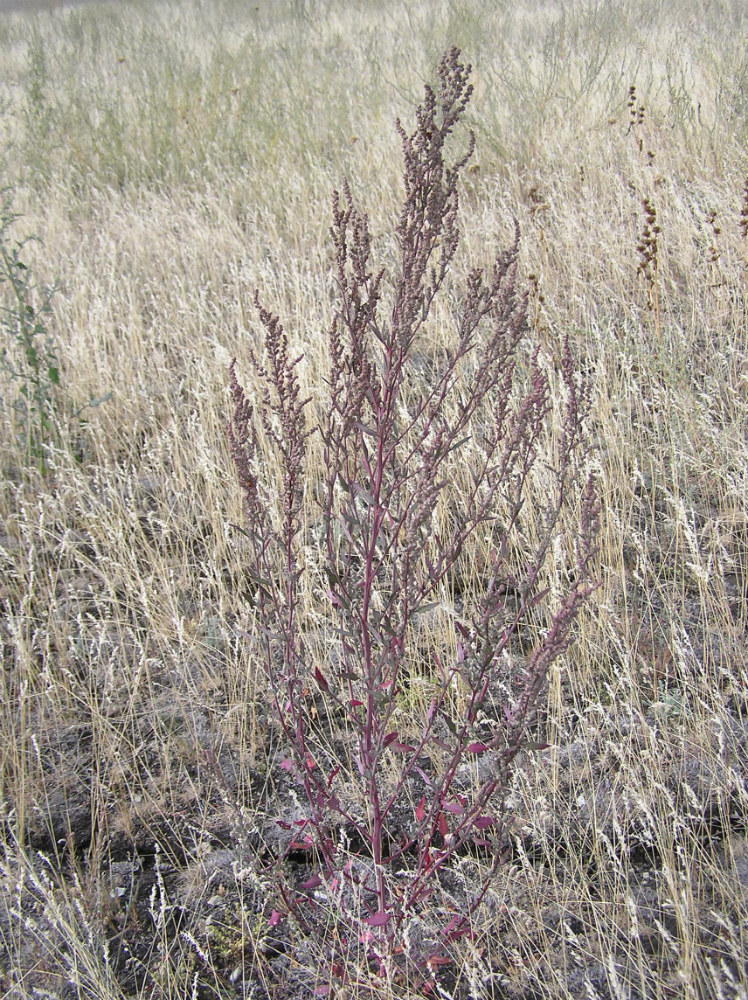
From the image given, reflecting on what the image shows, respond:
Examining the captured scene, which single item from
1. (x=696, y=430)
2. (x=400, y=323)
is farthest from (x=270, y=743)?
(x=696, y=430)

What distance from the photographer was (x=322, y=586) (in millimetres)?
2576

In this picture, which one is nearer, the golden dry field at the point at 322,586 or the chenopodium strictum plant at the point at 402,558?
the chenopodium strictum plant at the point at 402,558

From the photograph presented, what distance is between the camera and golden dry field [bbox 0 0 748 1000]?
1.67 m

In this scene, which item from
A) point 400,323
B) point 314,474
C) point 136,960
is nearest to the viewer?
point 400,323

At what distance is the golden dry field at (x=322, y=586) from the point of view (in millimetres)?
1671

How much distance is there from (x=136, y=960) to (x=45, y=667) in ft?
2.98

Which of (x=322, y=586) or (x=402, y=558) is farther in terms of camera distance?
(x=322, y=586)

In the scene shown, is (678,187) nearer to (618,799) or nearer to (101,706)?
(618,799)

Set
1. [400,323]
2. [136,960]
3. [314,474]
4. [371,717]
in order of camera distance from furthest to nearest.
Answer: [314,474]
[136,960]
[371,717]
[400,323]

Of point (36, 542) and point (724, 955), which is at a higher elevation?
point (36, 542)

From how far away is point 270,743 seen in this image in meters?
2.19

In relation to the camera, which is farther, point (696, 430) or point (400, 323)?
point (696, 430)

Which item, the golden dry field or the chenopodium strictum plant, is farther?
the golden dry field

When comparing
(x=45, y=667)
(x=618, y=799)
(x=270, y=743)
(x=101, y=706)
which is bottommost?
(x=618, y=799)
